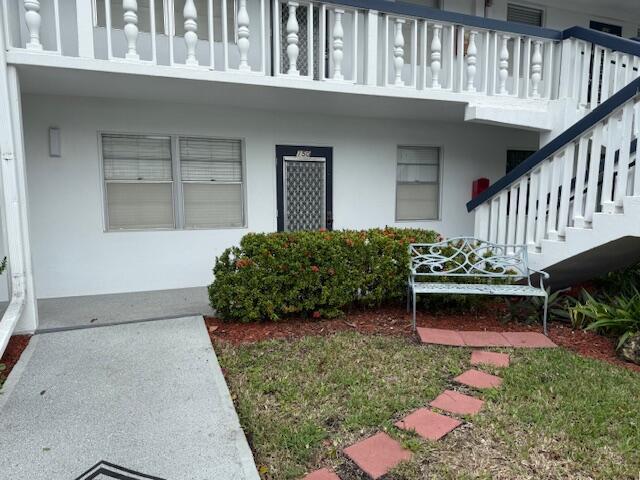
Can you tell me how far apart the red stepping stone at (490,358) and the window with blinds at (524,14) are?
6.51 meters

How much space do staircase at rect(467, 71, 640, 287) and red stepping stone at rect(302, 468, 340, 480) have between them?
11.4 ft

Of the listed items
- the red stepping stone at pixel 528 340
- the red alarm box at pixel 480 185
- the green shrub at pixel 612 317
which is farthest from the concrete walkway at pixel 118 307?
the red alarm box at pixel 480 185

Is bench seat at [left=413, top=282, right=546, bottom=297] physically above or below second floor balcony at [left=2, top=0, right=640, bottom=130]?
below

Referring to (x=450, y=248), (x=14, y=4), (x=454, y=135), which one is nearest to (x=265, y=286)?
(x=450, y=248)

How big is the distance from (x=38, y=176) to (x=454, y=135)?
21.2 ft

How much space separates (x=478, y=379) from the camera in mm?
3164

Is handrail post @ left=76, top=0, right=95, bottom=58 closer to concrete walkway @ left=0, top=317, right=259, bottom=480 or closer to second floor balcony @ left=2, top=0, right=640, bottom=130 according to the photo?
second floor balcony @ left=2, top=0, right=640, bottom=130

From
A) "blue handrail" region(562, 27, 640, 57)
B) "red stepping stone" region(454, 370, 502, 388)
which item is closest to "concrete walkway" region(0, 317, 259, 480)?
Answer: "red stepping stone" region(454, 370, 502, 388)

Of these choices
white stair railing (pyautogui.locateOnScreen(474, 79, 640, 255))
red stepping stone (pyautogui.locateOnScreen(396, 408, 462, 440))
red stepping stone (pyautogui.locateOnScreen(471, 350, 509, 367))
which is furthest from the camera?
white stair railing (pyautogui.locateOnScreen(474, 79, 640, 255))

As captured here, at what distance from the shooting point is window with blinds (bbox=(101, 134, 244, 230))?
18.3 feet

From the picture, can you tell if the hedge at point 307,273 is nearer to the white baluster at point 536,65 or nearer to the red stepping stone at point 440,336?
the red stepping stone at point 440,336

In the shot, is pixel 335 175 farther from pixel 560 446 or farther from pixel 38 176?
pixel 560 446

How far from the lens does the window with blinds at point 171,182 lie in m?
5.57

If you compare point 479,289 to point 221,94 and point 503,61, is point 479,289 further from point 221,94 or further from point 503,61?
point 221,94
